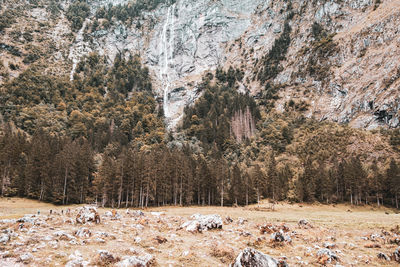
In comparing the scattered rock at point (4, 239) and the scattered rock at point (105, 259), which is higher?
the scattered rock at point (4, 239)

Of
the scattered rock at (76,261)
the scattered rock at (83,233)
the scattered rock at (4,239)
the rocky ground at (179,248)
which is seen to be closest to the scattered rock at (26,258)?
the rocky ground at (179,248)

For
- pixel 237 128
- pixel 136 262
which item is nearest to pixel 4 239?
pixel 136 262

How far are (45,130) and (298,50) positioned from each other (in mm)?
175485

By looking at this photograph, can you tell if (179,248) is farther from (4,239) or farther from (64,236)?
(4,239)

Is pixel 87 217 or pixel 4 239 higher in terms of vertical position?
pixel 4 239

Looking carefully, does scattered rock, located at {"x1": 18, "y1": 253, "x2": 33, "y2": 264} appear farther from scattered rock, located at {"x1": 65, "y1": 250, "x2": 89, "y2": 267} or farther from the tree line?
the tree line

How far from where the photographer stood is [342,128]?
108 m

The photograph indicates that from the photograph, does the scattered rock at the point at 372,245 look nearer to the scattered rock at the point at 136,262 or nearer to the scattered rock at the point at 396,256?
the scattered rock at the point at 396,256

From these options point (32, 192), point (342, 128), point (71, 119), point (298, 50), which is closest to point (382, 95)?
point (342, 128)

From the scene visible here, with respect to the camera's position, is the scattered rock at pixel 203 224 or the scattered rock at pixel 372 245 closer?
the scattered rock at pixel 372 245

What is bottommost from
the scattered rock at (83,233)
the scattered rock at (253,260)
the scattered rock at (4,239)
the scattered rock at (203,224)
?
the scattered rock at (203,224)

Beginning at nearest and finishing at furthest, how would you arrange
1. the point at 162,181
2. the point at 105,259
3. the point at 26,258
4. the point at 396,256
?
the point at 26,258 → the point at 105,259 → the point at 396,256 → the point at 162,181

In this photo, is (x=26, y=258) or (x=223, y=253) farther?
(x=223, y=253)

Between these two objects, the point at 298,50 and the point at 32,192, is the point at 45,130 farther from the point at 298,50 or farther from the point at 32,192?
the point at 298,50
